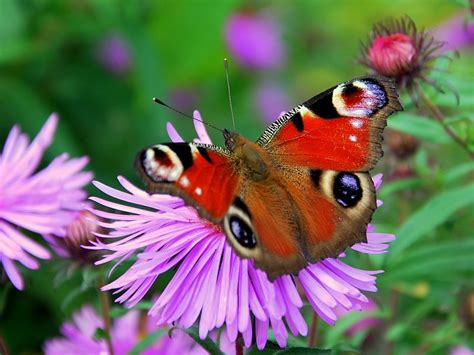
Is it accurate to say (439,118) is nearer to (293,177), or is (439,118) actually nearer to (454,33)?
(293,177)

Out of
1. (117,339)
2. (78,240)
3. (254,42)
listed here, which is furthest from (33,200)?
(254,42)

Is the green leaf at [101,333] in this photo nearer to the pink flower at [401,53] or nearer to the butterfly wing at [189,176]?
the butterfly wing at [189,176]

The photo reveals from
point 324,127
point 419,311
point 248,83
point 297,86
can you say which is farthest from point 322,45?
point 324,127

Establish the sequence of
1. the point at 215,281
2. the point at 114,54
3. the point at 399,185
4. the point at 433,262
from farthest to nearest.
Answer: the point at 114,54 → the point at 399,185 → the point at 433,262 → the point at 215,281

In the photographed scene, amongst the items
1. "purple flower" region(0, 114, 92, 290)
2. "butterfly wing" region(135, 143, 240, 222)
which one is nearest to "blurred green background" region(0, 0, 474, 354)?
"purple flower" region(0, 114, 92, 290)

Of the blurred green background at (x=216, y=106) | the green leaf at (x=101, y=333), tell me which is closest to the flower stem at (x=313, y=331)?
the blurred green background at (x=216, y=106)

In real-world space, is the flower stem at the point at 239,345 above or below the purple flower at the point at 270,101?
below
